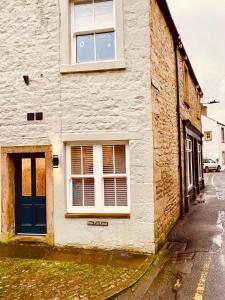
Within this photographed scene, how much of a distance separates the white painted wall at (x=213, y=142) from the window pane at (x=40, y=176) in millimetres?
39025

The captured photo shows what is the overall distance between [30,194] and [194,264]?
464 centimetres

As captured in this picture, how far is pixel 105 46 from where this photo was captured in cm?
832

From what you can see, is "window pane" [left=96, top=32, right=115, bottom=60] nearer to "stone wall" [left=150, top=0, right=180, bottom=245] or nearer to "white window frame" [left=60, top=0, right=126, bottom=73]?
"white window frame" [left=60, top=0, right=126, bottom=73]

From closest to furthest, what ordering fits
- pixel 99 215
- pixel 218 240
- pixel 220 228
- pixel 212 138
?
pixel 99 215 < pixel 218 240 < pixel 220 228 < pixel 212 138

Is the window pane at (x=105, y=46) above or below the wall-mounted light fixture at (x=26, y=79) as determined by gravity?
above

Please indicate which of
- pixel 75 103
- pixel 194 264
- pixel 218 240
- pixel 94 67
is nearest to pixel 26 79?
pixel 75 103

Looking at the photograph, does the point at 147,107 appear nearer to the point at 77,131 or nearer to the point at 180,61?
the point at 77,131

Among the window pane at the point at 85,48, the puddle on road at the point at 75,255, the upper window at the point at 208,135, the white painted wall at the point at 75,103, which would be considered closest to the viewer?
the puddle on road at the point at 75,255

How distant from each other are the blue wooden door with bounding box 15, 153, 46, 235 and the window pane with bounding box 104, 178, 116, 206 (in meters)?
1.81

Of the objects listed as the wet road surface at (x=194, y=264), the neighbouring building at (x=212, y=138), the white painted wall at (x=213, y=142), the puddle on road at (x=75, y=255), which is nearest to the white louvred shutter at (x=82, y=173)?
the puddle on road at (x=75, y=255)

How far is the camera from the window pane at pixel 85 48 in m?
8.41

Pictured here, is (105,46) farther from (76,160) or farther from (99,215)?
(99,215)

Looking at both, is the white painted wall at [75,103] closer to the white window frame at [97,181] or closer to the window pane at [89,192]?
the white window frame at [97,181]

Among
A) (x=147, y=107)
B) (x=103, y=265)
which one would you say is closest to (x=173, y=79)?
(x=147, y=107)
